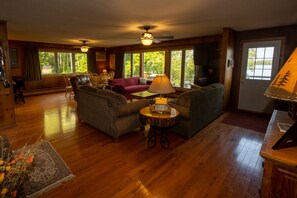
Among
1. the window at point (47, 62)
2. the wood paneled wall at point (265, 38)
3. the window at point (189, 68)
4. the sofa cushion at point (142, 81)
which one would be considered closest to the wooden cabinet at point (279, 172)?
the wood paneled wall at point (265, 38)

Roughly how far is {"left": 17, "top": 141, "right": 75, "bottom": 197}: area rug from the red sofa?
3694 millimetres

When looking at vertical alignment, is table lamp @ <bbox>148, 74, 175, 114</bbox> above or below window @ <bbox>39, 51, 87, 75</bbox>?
below

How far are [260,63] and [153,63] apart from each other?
14.1ft

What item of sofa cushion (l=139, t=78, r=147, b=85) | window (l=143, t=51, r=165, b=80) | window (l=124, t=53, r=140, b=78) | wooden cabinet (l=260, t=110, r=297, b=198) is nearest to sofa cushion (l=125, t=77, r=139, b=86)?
sofa cushion (l=139, t=78, r=147, b=85)

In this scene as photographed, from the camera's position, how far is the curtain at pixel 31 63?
280 inches

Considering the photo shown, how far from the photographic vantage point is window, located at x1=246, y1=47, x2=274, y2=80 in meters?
4.45

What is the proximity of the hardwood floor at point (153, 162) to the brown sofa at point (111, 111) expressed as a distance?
22 cm

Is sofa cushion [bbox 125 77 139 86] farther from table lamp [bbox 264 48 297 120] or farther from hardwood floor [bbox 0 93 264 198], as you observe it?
table lamp [bbox 264 48 297 120]

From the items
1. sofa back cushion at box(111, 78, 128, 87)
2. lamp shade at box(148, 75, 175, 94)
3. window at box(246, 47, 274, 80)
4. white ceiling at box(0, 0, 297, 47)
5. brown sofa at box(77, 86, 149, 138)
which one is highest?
white ceiling at box(0, 0, 297, 47)

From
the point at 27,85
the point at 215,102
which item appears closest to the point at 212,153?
the point at 215,102

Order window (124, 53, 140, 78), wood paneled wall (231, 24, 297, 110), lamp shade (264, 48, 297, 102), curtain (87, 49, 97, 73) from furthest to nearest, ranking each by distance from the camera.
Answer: curtain (87, 49, 97, 73) → window (124, 53, 140, 78) → wood paneled wall (231, 24, 297, 110) → lamp shade (264, 48, 297, 102)

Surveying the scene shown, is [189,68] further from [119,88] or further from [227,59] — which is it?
[119,88]

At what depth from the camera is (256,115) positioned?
15.4ft

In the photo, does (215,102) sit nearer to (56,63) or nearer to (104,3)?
(104,3)
